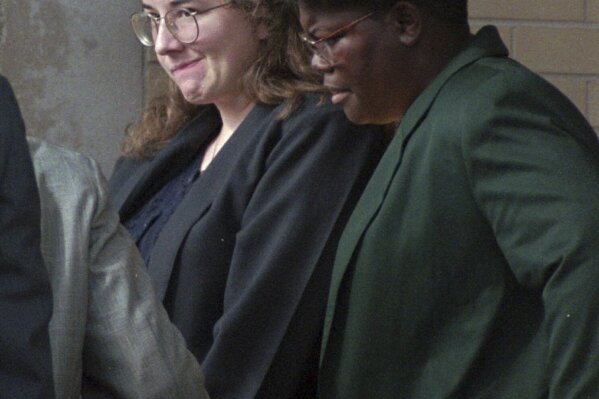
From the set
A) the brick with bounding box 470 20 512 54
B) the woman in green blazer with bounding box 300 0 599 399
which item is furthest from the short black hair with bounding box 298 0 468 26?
the brick with bounding box 470 20 512 54

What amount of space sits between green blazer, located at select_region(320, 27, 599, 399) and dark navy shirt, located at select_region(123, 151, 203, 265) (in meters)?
0.89

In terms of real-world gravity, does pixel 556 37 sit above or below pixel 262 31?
below

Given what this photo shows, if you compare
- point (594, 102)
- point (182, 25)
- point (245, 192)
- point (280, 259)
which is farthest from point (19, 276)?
point (594, 102)

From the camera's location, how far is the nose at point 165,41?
365 cm

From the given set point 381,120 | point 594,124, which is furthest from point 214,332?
point 594,124

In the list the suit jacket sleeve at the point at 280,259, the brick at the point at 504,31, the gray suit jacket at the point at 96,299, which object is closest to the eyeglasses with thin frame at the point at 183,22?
the suit jacket sleeve at the point at 280,259

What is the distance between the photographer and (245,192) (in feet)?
11.2

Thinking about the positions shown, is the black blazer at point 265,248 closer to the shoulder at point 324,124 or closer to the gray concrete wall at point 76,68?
the shoulder at point 324,124

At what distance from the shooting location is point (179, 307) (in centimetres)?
340

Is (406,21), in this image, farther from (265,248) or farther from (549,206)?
(265,248)

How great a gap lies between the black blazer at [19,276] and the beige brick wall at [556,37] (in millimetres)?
2922

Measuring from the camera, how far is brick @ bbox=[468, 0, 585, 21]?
15.6ft

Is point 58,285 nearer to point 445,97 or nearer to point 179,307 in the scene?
point 445,97

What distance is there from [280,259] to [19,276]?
130cm
